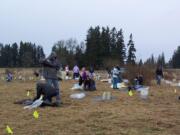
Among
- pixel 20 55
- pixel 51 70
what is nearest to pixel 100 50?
pixel 20 55

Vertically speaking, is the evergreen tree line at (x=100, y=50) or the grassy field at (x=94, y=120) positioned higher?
the evergreen tree line at (x=100, y=50)

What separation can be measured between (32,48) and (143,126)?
137 m

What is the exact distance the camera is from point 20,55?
461 ft

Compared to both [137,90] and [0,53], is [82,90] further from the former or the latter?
[0,53]

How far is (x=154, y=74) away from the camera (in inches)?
1499

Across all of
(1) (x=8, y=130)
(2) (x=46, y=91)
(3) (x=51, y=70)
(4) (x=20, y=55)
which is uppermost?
(4) (x=20, y=55)

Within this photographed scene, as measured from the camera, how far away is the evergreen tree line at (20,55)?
13475 centimetres

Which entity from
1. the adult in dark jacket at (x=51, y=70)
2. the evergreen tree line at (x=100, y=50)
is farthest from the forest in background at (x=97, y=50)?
the adult in dark jacket at (x=51, y=70)

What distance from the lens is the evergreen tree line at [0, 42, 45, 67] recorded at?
135 metres

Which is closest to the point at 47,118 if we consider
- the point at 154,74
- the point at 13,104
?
the point at 13,104

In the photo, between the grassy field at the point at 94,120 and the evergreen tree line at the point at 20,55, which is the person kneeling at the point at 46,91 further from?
the evergreen tree line at the point at 20,55

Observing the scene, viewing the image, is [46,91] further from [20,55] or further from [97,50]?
[20,55]

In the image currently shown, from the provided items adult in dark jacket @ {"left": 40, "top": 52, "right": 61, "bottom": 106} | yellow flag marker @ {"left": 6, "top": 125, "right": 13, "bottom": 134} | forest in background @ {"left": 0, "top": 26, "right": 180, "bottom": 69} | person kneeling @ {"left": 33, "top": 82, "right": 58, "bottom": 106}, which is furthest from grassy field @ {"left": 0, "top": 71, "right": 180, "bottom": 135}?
forest in background @ {"left": 0, "top": 26, "right": 180, "bottom": 69}

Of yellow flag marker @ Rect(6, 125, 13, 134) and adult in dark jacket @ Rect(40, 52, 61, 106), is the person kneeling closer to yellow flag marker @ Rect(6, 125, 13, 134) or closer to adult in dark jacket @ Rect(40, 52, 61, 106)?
adult in dark jacket @ Rect(40, 52, 61, 106)
